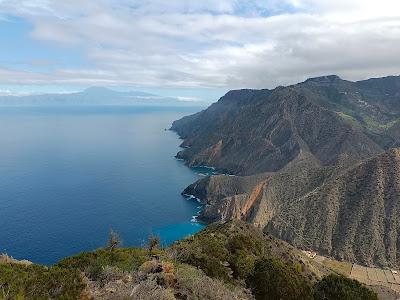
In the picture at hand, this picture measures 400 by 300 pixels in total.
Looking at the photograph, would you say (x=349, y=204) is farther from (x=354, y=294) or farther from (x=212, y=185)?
(x=354, y=294)

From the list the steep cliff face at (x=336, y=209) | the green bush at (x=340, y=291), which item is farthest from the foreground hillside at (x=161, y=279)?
the steep cliff face at (x=336, y=209)

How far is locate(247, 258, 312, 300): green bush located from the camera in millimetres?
38375

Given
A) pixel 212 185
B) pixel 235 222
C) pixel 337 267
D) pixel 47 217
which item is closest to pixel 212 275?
pixel 235 222

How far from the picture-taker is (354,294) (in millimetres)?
39781

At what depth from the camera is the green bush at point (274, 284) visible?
126 ft

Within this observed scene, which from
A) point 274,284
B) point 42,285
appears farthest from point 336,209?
point 42,285

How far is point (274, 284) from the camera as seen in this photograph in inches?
1523

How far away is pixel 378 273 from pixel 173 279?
92.3 meters

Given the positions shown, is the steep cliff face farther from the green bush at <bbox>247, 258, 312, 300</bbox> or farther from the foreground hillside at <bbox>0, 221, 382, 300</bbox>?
the green bush at <bbox>247, 258, 312, 300</bbox>

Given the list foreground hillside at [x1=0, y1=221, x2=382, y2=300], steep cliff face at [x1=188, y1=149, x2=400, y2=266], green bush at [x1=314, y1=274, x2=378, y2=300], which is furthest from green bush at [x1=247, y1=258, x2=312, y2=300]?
steep cliff face at [x1=188, y1=149, x2=400, y2=266]

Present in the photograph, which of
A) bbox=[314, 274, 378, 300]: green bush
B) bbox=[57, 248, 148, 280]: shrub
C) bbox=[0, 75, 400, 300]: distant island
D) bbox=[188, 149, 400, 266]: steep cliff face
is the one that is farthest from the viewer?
bbox=[188, 149, 400, 266]: steep cliff face

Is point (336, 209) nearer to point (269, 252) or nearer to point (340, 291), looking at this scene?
point (269, 252)

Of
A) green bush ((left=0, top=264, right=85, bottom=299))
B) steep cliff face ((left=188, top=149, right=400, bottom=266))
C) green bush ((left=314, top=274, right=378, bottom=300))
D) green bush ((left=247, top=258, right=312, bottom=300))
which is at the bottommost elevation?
steep cliff face ((left=188, top=149, right=400, bottom=266))

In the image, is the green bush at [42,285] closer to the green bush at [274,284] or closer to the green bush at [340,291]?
the green bush at [274,284]
